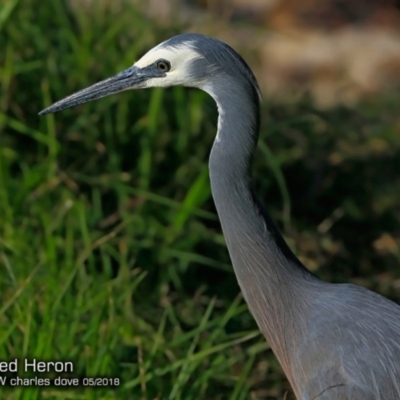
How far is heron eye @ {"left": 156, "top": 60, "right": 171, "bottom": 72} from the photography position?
2742mm

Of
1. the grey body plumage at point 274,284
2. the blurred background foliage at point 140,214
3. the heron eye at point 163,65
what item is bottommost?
the blurred background foliage at point 140,214

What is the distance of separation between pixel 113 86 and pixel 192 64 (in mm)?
279

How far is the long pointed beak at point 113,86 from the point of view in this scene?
9.25 feet

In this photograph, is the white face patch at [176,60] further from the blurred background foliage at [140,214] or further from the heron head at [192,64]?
the blurred background foliage at [140,214]

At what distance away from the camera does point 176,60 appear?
272cm

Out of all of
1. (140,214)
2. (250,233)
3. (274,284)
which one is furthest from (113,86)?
(140,214)

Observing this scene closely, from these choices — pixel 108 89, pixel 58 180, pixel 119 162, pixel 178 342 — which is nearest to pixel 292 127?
pixel 119 162

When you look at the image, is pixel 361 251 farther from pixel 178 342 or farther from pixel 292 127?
pixel 178 342

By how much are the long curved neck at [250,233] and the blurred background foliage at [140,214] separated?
37 centimetres

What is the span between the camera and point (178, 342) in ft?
11.0

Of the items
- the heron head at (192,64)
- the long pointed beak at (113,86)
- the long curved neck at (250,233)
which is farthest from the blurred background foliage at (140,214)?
the heron head at (192,64)

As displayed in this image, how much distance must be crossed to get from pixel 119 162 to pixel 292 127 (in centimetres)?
114

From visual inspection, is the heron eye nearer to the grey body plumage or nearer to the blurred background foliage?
the grey body plumage

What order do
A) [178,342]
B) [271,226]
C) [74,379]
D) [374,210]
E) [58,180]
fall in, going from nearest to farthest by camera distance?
[271,226]
[74,379]
[178,342]
[58,180]
[374,210]
